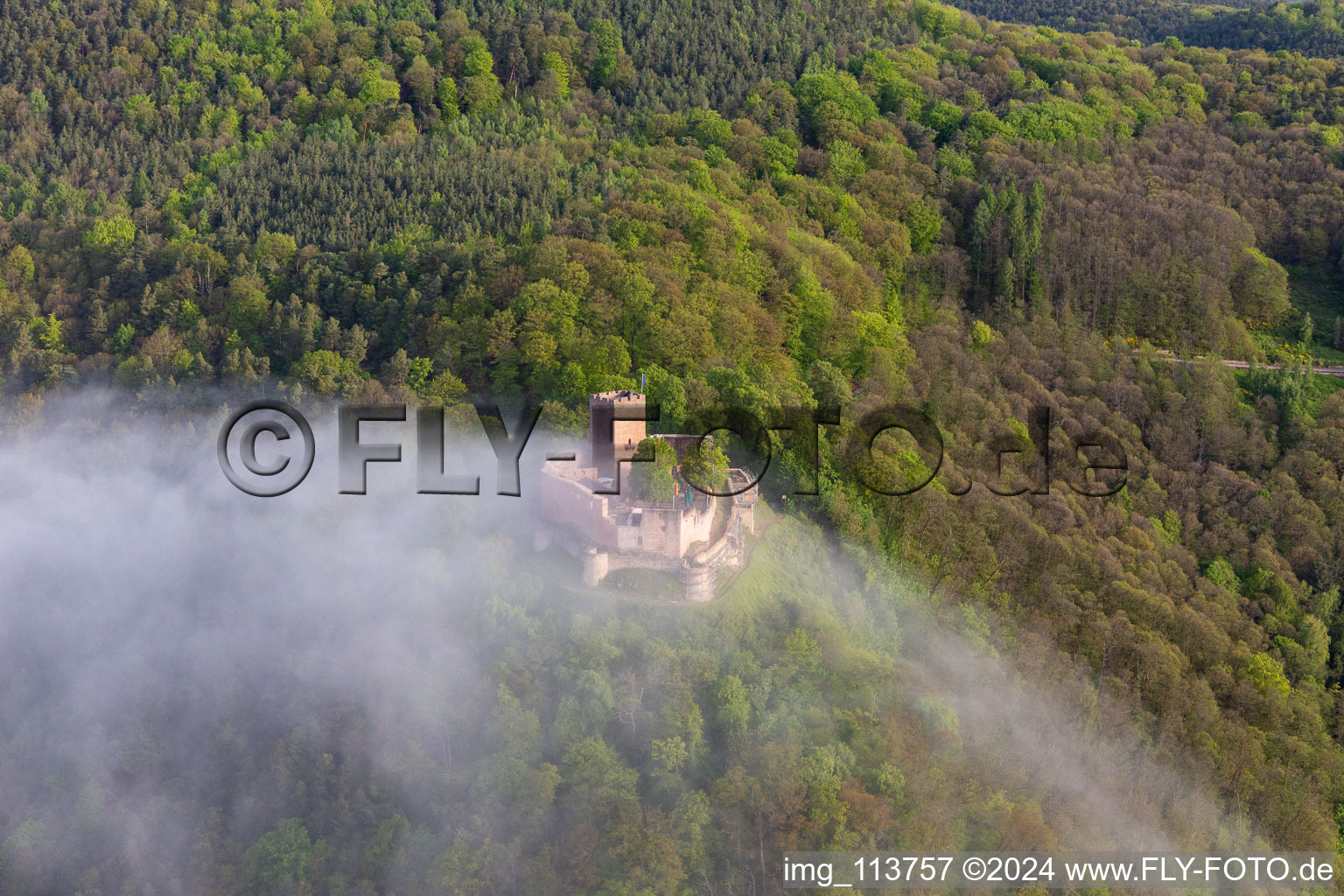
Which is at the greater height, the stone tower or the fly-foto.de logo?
the stone tower

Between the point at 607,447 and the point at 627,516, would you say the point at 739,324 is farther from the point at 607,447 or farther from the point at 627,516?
the point at 627,516

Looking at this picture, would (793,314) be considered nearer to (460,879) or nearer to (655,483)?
(655,483)

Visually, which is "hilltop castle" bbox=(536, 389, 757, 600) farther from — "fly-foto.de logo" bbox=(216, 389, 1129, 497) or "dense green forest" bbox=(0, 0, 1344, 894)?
"dense green forest" bbox=(0, 0, 1344, 894)

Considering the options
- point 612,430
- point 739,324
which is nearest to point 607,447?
point 612,430

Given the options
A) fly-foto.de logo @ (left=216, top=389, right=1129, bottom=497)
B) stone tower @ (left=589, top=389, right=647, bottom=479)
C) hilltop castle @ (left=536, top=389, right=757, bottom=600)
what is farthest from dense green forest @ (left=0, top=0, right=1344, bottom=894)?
stone tower @ (left=589, top=389, right=647, bottom=479)

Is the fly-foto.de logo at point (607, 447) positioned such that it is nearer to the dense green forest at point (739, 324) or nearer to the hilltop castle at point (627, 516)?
the hilltop castle at point (627, 516)

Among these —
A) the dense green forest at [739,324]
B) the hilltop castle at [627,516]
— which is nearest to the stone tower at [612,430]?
the hilltop castle at [627,516]
